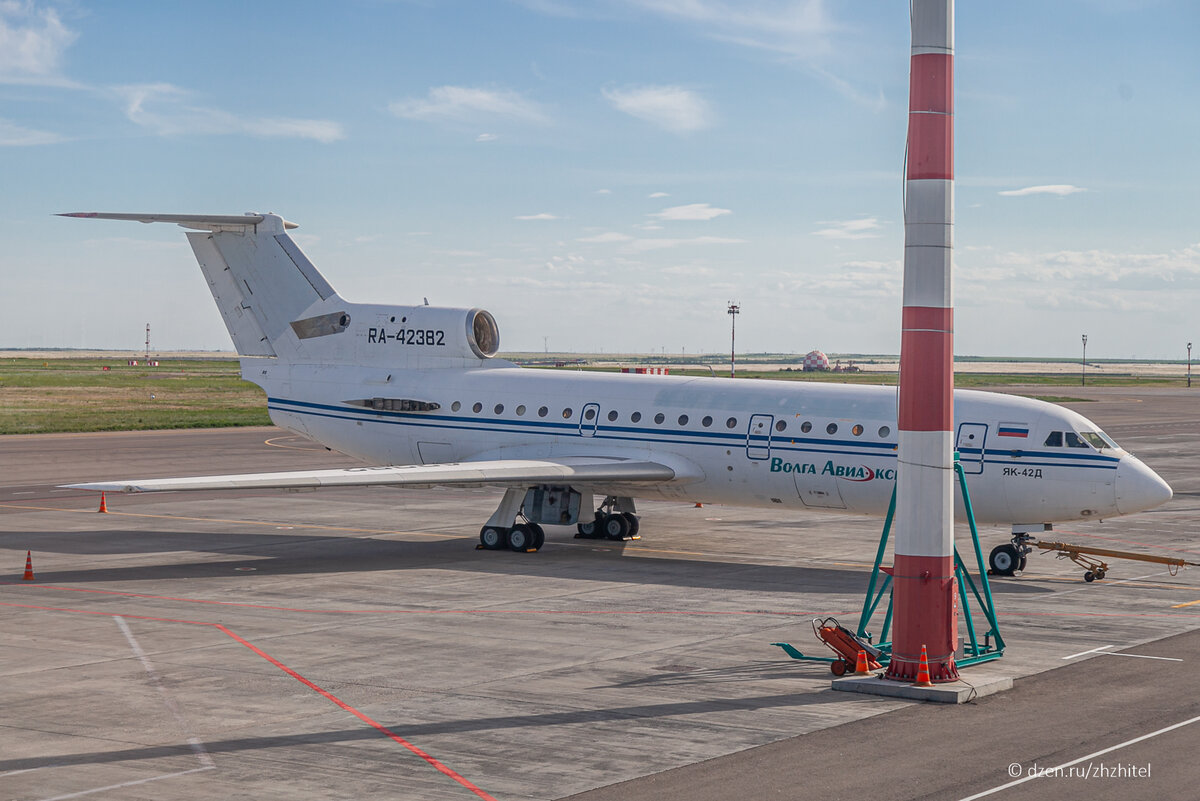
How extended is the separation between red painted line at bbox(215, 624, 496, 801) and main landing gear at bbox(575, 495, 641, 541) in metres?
12.9

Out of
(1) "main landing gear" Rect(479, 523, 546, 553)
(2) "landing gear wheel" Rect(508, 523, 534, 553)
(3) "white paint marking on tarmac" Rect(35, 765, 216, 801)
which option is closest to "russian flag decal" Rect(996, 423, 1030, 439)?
(1) "main landing gear" Rect(479, 523, 546, 553)

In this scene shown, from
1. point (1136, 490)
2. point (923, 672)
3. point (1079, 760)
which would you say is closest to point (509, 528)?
point (1136, 490)

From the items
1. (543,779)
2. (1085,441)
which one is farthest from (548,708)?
(1085,441)

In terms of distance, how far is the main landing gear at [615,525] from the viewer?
31844mm

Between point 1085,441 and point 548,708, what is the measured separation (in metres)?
14.6

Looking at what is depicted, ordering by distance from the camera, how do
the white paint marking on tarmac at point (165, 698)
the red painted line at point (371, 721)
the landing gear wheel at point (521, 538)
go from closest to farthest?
the red painted line at point (371, 721) → the white paint marking on tarmac at point (165, 698) → the landing gear wheel at point (521, 538)

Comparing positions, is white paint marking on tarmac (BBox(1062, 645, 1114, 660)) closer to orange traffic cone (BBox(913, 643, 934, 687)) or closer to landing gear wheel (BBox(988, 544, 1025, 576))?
orange traffic cone (BBox(913, 643, 934, 687))

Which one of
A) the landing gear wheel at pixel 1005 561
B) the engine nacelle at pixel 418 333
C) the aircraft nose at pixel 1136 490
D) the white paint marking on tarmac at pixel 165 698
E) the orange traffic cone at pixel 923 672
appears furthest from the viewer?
the engine nacelle at pixel 418 333

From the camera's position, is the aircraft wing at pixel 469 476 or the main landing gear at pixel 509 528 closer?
the aircraft wing at pixel 469 476

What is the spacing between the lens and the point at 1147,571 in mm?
27453

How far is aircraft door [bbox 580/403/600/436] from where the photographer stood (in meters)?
30.7

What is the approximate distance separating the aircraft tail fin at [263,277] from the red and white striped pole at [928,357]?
20424mm

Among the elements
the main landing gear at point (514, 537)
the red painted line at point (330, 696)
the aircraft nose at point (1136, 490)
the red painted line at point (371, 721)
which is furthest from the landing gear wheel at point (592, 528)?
the red painted line at point (371, 721)

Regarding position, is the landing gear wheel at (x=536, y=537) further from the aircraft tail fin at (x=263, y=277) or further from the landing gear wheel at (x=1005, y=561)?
the landing gear wheel at (x=1005, y=561)
